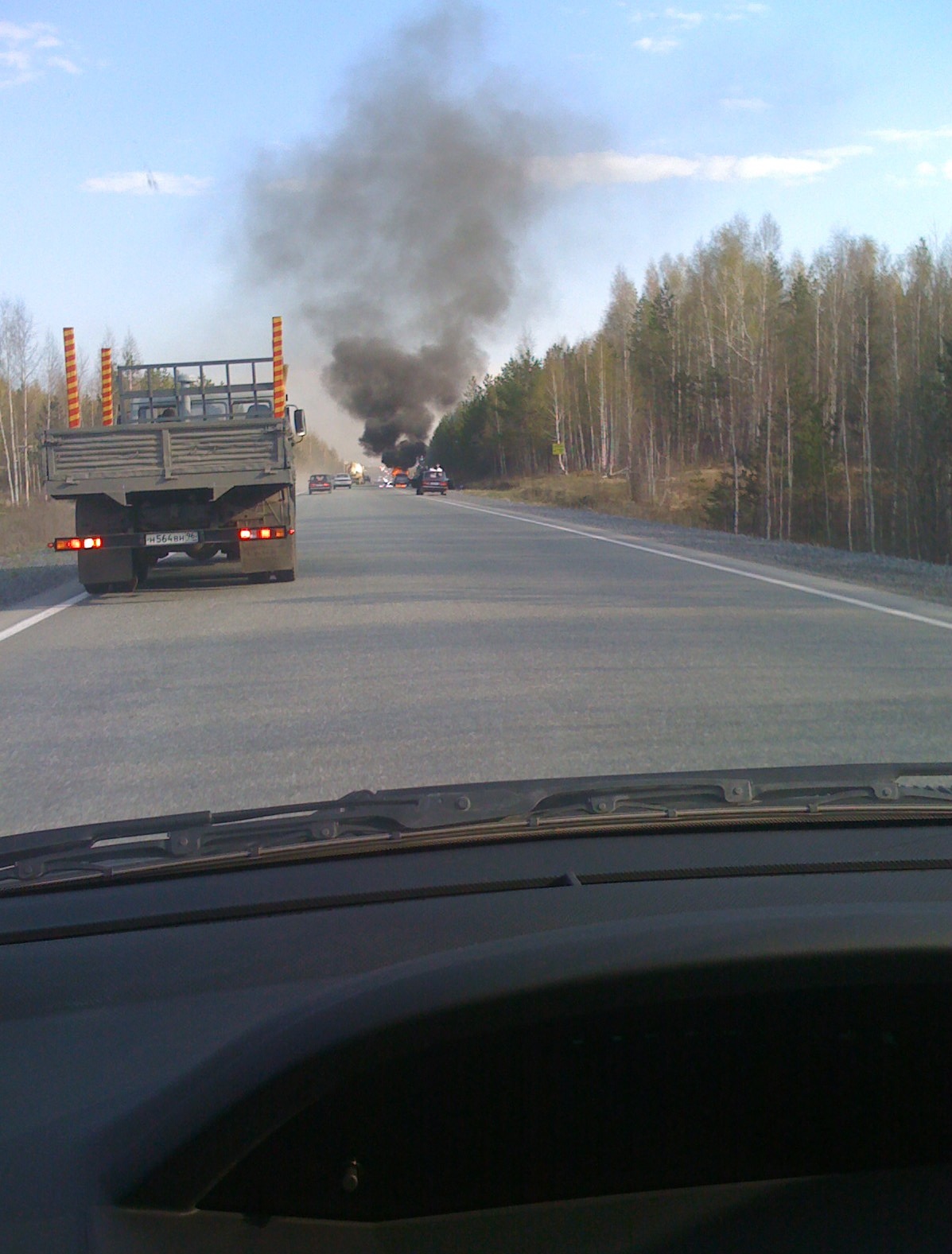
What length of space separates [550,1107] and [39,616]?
40.5 feet

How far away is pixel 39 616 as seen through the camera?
12930mm

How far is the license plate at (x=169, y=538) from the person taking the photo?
14.5 m

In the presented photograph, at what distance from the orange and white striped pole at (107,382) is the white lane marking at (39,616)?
107 inches

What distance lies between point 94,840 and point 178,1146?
195 cm

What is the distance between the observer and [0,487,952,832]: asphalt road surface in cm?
604

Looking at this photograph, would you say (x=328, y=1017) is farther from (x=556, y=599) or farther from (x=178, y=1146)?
(x=556, y=599)

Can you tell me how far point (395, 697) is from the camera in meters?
7.83

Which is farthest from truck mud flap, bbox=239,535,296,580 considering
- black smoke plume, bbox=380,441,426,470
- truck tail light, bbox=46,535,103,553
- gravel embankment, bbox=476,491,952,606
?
black smoke plume, bbox=380,441,426,470

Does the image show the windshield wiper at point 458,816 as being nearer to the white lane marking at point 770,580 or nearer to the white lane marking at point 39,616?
the white lane marking at point 770,580

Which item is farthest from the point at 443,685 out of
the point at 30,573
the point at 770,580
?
the point at 30,573

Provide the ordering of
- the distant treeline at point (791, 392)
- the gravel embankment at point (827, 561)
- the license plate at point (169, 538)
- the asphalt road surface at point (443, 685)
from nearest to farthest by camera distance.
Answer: the asphalt road surface at point (443, 685), the gravel embankment at point (827, 561), the license plate at point (169, 538), the distant treeline at point (791, 392)

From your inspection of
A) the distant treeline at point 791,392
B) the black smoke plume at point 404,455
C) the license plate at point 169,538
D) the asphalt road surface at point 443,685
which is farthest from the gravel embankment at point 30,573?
the black smoke plume at point 404,455

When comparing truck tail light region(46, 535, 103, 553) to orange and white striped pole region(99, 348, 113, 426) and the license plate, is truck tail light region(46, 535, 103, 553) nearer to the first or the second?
the license plate

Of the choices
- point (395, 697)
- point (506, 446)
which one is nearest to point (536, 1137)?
point (395, 697)
